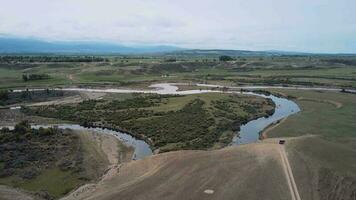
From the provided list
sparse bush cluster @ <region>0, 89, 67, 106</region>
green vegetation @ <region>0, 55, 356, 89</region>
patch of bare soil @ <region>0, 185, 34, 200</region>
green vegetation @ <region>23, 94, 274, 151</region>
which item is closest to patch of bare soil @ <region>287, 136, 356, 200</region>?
green vegetation @ <region>23, 94, 274, 151</region>

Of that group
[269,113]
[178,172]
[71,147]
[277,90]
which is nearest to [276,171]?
[178,172]

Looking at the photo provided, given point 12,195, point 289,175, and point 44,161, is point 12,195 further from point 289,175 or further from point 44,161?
point 289,175

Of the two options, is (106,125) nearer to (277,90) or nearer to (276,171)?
(276,171)

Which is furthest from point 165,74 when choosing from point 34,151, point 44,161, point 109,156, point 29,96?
point 44,161

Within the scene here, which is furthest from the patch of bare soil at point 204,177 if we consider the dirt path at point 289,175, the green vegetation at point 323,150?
the green vegetation at point 323,150

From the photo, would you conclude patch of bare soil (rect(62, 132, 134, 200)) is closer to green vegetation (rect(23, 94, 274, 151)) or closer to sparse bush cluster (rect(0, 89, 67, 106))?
green vegetation (rect(23, 94, 274, 151))
